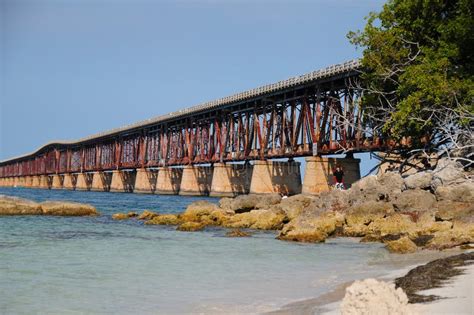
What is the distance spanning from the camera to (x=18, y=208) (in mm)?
34844

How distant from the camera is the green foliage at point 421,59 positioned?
29.0 meters

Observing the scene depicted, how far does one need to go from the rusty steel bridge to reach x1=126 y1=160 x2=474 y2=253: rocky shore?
758cm

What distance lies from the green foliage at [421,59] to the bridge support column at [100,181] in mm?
107977

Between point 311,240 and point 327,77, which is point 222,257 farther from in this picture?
point 327,77

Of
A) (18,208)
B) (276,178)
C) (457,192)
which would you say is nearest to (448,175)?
(457,192)

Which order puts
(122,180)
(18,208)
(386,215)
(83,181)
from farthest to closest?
1. (83,181)
2. (122,180)
3. (18,208)
4. (386,215)

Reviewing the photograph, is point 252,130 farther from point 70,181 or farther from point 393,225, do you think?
point 70,181

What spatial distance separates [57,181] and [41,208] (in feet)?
424

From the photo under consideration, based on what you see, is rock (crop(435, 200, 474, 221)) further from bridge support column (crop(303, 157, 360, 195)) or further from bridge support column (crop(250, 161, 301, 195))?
bridge support column (crop(250, 161, 301, 195))

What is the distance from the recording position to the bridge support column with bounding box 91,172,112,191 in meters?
136

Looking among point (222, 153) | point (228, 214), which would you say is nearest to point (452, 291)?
point (228, 214)

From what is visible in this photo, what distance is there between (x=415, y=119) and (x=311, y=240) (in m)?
13.8

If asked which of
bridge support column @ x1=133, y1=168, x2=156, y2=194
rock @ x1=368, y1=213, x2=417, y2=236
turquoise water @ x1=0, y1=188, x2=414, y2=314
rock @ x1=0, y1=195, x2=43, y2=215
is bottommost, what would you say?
turquoise water @ x1=0, y1=188, x2=414, y2=314

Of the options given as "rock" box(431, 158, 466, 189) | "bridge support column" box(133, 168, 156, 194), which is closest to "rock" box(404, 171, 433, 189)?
"rock" box(431, 158, 466, 189)
